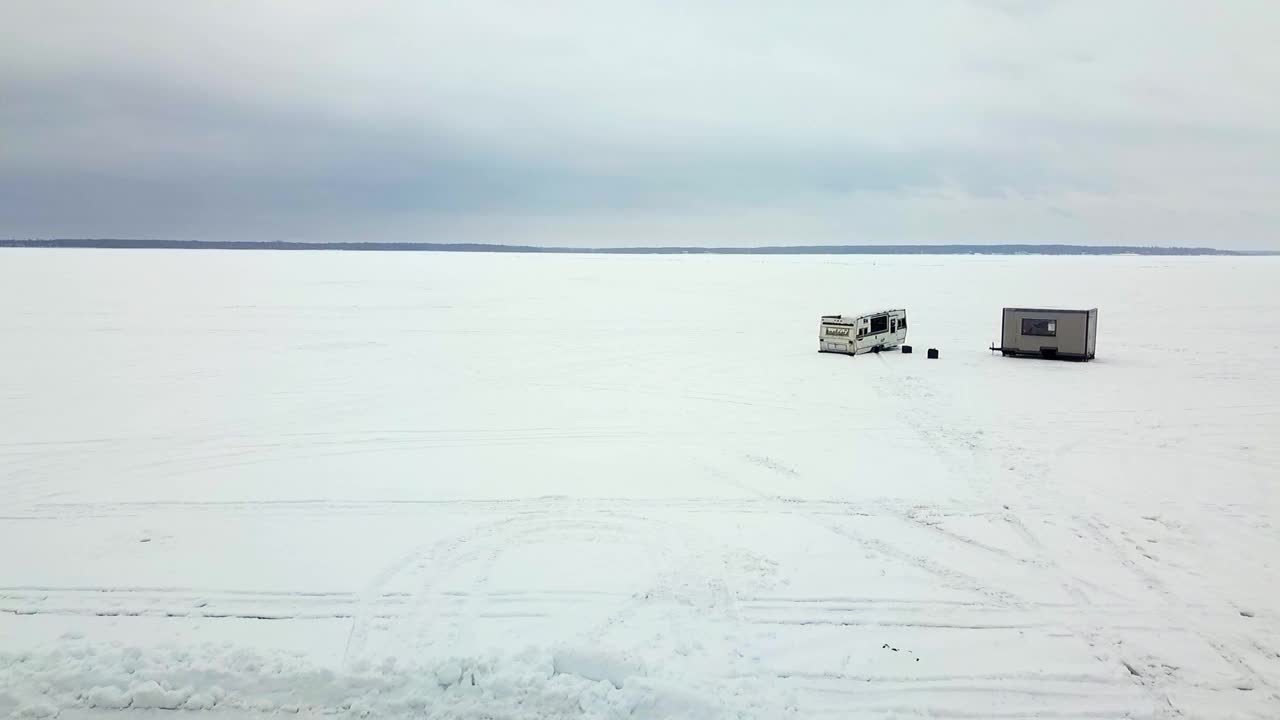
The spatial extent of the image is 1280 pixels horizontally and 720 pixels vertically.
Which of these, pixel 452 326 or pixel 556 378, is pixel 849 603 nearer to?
→ pixel 556 378

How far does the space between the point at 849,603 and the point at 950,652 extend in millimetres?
929

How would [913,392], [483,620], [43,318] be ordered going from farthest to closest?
[43,318], [913,392], [483,620]

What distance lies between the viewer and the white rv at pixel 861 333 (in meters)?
20.0

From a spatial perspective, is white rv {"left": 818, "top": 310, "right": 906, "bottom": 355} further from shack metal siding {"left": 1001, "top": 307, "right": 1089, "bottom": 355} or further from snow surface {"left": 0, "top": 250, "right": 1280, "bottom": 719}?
shack metal siding {"left": 1001, "top": 307, "right": 1089, "bottom": 355}

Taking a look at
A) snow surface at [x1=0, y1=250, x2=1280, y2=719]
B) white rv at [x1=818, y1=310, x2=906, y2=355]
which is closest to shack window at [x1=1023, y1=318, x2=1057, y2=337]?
snow surface at [x1=0, y1=250, x2=1280, y2=719]

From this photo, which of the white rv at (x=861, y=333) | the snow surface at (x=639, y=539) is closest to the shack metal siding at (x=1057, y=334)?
the snow surface at (x=639, y=539)

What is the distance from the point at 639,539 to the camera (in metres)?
7.91

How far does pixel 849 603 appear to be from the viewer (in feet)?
21.4

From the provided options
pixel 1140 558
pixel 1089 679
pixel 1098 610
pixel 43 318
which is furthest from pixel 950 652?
pixel 43 318

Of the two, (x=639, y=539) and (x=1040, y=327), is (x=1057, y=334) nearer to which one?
(x=1040, y=327)

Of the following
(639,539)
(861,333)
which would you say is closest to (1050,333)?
(861,333)

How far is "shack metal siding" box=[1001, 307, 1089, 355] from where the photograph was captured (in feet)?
61.1

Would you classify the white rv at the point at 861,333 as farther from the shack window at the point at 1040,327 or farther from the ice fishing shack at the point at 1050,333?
the shack window at the point at 1040,327

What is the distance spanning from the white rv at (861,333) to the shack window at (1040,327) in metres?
3.07
